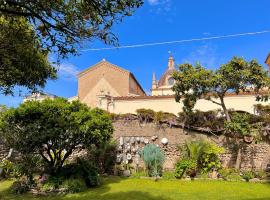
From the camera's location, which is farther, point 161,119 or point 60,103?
point 161,119

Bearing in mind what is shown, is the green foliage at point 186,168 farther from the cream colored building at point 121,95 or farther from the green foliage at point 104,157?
the cream colored building at point 121,95

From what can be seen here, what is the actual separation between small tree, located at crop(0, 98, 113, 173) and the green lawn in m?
2.34

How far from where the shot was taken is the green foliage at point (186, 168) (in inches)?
747

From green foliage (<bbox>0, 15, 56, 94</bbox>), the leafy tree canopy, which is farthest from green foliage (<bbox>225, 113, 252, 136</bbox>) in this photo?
green foliage (<bbox>0, 15, 56, 94</bbox>)

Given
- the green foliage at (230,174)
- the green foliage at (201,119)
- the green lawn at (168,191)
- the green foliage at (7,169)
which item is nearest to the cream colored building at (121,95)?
the green foliage at (201,119)

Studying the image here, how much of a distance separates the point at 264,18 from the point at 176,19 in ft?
15.4

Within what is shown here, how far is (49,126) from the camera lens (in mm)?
16531

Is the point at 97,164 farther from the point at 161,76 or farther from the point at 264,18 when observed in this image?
the point at 161,76

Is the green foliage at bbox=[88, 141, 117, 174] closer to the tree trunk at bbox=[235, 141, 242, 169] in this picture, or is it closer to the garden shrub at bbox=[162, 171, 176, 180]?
the garden shrub at bbox=[162, 171, 176, 180]

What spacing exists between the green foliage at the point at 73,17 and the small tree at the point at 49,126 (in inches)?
371

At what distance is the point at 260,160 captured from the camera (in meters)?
20.2

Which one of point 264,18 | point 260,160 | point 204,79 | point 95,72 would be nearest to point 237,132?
point 260,160

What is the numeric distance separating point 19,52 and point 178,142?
48.3 feet

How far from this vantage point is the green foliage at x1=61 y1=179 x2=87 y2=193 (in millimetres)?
16078
